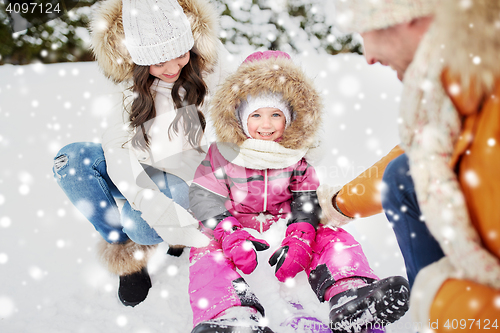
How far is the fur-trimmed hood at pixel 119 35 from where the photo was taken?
1.26 metres

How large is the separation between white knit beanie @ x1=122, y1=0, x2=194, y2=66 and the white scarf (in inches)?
21.1

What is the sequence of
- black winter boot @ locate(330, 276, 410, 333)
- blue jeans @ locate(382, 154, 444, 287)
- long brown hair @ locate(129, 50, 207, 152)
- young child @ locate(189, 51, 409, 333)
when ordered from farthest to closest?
long brown hair @ locate(129, 50, 207, 152)
young child @ locate(189, 51, 409, 333)
black winter boot @ locate(330, 276, 410, 333)
blue jeans @ locate(382, 154, 444, 287)

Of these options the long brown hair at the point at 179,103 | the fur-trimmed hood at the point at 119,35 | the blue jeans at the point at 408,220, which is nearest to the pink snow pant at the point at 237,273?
the blue jeans at the point at 408,220

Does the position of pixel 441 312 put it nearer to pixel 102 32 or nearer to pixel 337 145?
pixel 102 32

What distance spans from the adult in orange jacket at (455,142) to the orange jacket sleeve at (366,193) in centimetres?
45

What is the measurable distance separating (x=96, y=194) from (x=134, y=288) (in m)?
0.45

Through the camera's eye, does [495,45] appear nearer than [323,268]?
Yes

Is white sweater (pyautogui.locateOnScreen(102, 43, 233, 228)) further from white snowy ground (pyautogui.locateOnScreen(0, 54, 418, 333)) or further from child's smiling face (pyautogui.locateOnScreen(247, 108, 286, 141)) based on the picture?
child's smiling face (pyautogui.locateOnScreen(247, 108, 286, 141))

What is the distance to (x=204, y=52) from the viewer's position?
4.61 feet

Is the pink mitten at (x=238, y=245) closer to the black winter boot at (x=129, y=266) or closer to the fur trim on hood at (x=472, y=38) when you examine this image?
the black winter boot at (x=129, y=266)

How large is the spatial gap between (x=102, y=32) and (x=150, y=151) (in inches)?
22.8

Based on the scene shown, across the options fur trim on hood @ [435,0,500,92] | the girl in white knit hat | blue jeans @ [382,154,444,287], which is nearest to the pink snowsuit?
the girl in white knit hat

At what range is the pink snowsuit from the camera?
1044 mm

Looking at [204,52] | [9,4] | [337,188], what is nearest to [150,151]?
[204,52]
